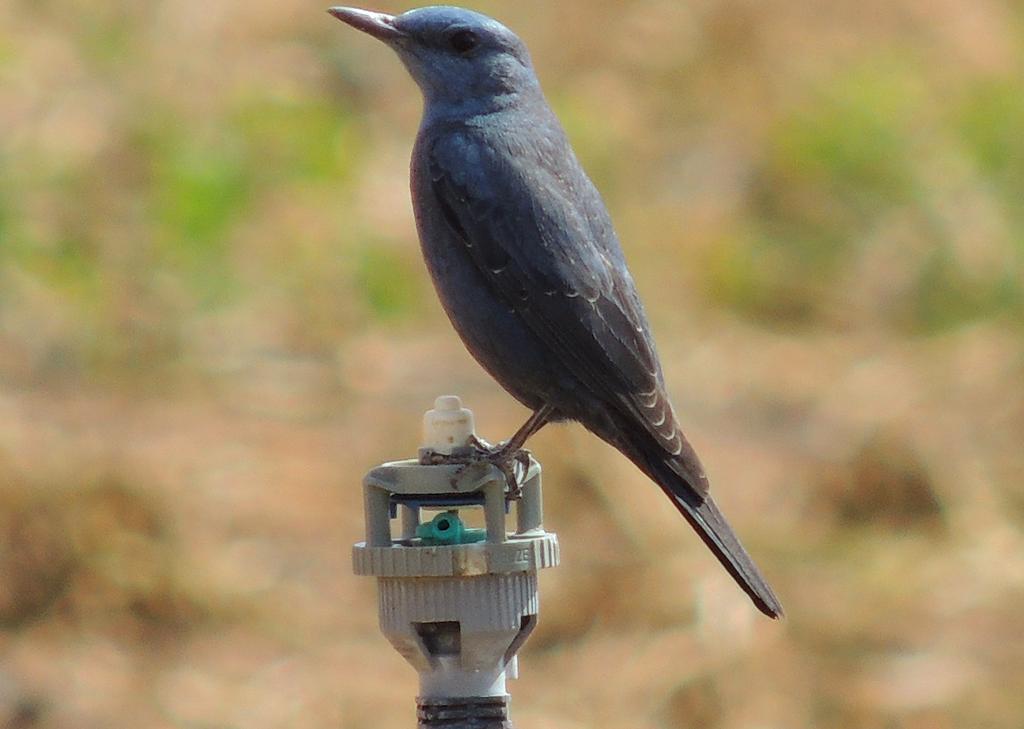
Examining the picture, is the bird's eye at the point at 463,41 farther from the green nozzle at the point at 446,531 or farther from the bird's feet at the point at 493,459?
the green nozzle at the point at 446,531

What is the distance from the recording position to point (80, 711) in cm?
644

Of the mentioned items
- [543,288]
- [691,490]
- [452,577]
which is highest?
[543,288]

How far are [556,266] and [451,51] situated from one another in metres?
0.84

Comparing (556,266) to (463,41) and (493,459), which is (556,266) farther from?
(493,459)

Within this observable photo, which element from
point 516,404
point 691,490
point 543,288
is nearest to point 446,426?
point 691,490

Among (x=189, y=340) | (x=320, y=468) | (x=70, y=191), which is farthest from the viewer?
(x=70, y=191)

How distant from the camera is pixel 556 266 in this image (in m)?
4.93

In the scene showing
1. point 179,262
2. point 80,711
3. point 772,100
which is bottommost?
point 80,711

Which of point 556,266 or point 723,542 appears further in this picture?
point 556,266

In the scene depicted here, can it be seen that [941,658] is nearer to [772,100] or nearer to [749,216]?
[749,216]

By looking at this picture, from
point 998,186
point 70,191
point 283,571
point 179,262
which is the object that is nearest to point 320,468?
point 283,571

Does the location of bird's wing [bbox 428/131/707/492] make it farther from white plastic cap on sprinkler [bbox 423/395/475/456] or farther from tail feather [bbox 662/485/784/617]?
white plastic cap on sprinkler [bbox 423/395/475/456]

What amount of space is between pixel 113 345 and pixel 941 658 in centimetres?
387

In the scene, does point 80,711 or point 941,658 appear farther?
point 941,658
